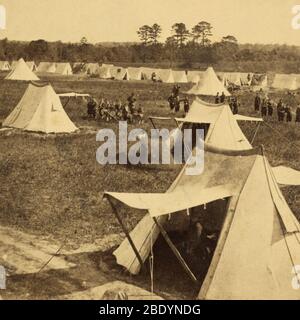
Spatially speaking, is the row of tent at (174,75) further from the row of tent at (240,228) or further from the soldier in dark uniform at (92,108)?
the row of tent at (240,228)

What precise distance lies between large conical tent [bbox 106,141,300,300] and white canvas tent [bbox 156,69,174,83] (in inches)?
1658

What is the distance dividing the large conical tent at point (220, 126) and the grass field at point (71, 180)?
1.38 m

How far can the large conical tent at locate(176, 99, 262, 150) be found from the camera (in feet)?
48.4

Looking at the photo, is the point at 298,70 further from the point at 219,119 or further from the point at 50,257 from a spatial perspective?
the point at 50,257

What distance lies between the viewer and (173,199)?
7.44 m

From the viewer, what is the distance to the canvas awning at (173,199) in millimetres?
7055

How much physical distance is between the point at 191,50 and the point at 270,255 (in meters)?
54.3

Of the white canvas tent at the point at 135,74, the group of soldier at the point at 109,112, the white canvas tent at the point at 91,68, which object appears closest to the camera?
the group of soldier at the point at 109,112

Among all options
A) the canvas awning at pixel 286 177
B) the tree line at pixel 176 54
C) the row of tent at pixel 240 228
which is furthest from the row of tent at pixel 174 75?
the row of tent at pixel 240 228

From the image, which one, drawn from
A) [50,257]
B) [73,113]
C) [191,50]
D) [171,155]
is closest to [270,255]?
[50,257]

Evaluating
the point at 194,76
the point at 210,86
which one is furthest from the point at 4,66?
the point at 210,86

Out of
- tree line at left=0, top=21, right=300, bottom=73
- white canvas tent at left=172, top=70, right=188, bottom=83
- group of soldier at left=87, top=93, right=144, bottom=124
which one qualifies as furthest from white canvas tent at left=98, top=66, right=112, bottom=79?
group of soldier at left=87, top=93, right=144, bottom=124

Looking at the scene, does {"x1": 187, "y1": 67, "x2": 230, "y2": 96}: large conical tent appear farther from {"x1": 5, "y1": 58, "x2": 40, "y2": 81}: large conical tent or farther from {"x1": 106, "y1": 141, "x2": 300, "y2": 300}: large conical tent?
{"x1": 106, "y1": 141, "x2": 300, "y2": 300}: large conical tent

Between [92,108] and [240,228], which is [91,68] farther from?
[240,228]
